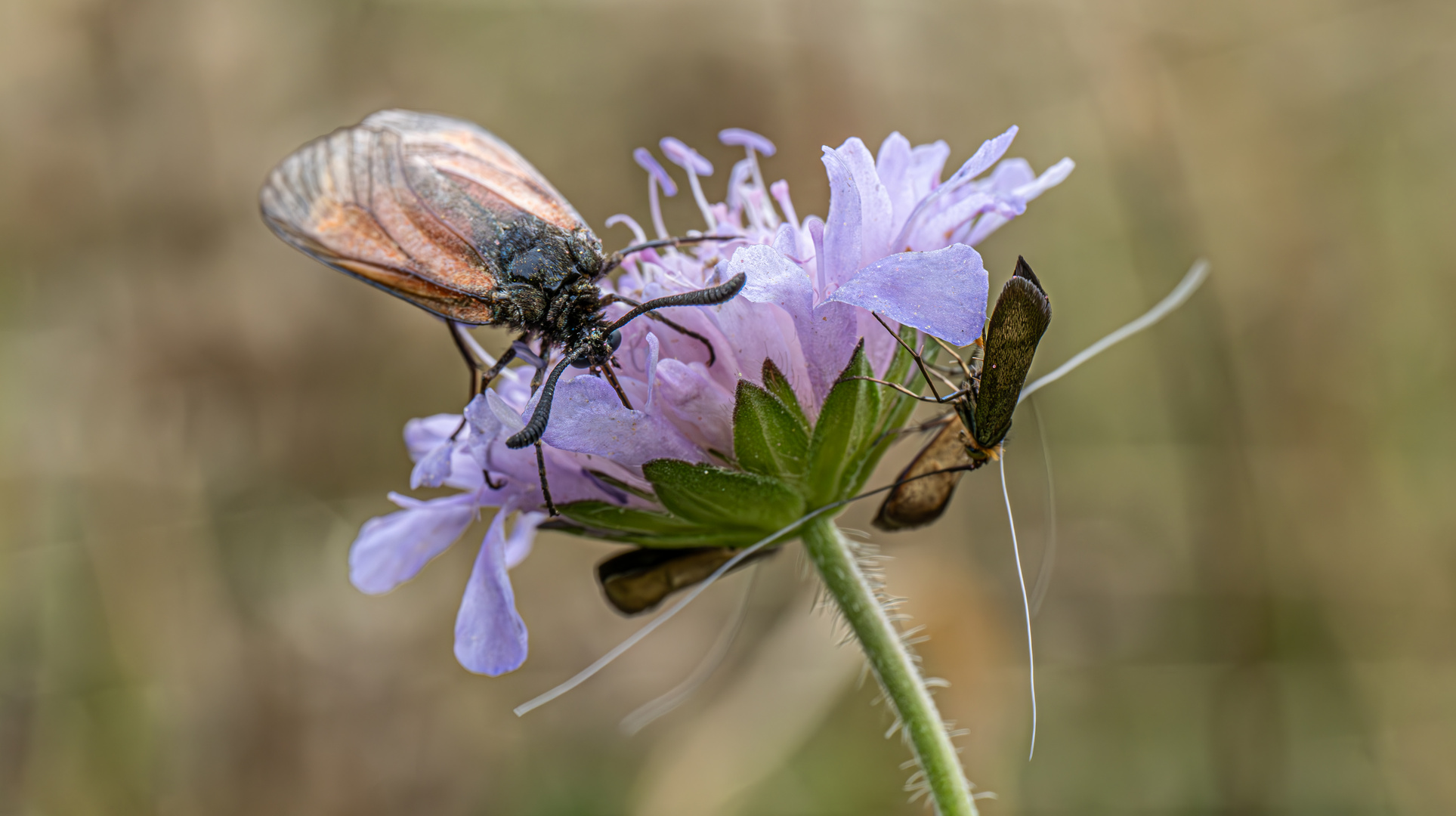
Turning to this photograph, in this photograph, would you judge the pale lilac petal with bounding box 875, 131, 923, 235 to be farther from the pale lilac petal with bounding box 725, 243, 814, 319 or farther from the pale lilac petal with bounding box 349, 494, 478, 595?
the pale lilac petal with bounding box 349, 494, 478, 595

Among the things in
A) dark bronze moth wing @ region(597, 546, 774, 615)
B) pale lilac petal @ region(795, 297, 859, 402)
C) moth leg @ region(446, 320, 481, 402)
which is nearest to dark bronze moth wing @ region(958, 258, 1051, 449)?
pale lilac petal @ region(795, 297, 859, 402)

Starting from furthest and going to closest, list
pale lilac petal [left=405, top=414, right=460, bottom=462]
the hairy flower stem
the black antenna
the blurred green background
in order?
the blurred green background < pale lilac petal [left=405, top=414, right=460, bottom=462] < the hairy flower stem < the black antenna

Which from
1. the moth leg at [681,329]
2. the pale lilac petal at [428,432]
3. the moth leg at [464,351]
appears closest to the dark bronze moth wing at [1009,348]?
the moth leg at [681,329]

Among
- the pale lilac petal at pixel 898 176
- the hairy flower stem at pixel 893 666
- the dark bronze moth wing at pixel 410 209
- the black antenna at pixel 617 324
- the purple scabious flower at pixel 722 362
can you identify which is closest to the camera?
the black antenna at pixel 617 324

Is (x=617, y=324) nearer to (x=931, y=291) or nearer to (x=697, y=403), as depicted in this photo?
(x=697, y=403)

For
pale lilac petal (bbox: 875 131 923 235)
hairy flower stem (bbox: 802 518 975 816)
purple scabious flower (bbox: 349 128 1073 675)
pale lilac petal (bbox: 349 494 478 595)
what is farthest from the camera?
pale lilac petal (bbox: 349 494 478 595)

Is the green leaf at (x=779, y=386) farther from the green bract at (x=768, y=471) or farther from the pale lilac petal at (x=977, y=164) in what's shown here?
the pale lilac petal at (x=977, y=164)

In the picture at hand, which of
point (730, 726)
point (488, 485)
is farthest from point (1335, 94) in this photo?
point (488, 485)
